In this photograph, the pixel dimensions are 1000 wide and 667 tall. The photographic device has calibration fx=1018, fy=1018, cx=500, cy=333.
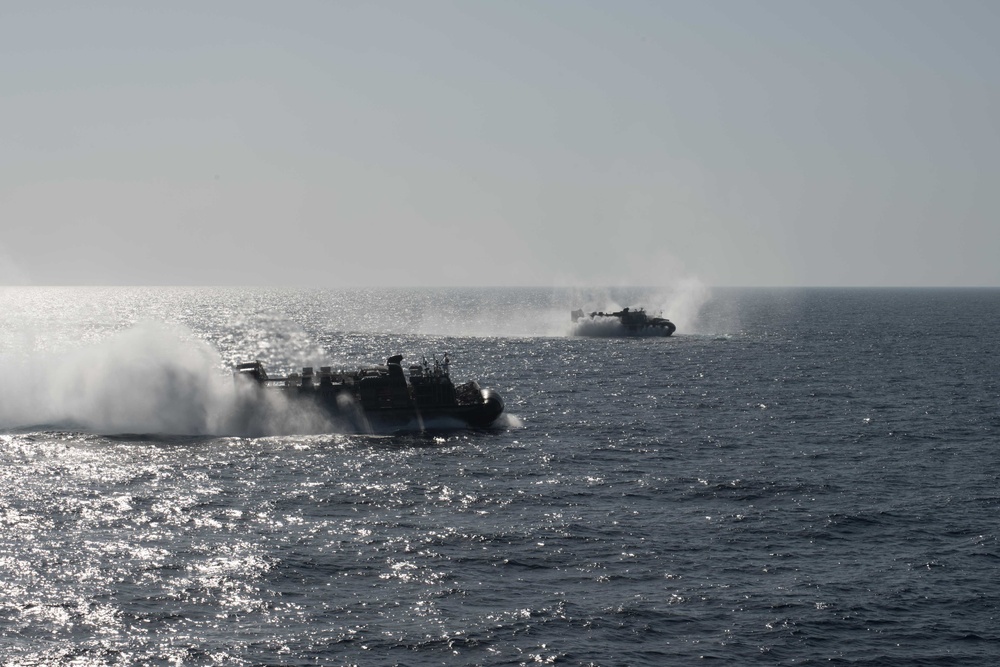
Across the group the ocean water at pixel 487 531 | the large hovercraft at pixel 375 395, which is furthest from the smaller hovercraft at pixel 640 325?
the large hovercraft at pixel 375 395

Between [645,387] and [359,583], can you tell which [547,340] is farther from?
[359,583]

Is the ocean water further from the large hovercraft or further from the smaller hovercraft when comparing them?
the smaller hovercraft

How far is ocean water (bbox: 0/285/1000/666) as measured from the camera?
36469 mm

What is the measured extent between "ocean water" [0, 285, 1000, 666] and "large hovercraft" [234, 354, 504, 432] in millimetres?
2219

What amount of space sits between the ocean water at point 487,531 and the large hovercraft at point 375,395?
7.28 feet

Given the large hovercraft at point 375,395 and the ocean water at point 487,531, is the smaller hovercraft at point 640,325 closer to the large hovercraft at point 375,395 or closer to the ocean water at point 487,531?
the ocean water at point 487,531

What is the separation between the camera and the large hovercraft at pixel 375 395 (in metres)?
77.6

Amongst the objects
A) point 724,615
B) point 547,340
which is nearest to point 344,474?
point 724,615

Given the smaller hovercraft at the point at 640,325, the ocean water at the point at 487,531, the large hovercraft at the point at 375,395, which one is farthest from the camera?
the smaller hovercraft at the point at 640,325

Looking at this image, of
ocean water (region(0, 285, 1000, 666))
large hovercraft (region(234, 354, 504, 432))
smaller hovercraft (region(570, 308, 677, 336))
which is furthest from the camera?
smaller hovercraft (region(570, 308, 677, 336))

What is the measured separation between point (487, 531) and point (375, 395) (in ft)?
101

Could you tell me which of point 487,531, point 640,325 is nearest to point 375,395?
point 487,531

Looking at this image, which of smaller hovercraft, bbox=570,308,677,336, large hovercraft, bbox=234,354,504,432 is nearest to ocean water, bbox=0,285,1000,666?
large hovercraft, bbox=234,354,504,432

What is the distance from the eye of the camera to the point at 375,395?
7838 centimetres
